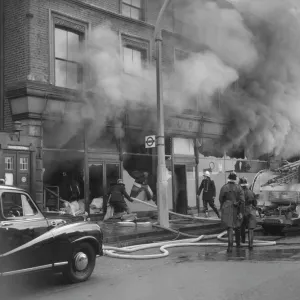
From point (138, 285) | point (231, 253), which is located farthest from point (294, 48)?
point (138, 285)

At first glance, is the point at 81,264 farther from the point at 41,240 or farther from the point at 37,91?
the point at 37,91

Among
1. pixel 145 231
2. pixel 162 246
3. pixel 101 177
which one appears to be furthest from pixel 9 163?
pixel 162 246

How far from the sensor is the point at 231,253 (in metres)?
9.80

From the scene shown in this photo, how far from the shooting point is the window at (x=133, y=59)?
1672 cm

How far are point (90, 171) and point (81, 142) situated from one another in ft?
3.11

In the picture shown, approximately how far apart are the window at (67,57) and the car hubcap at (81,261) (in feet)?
28.1

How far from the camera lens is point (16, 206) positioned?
6.69 metres

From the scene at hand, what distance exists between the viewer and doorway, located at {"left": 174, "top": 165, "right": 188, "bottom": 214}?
18.6 metres

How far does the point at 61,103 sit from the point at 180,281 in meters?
8.73

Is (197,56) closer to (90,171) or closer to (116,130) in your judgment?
(116,130)

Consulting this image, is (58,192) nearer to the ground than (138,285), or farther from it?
farther from it

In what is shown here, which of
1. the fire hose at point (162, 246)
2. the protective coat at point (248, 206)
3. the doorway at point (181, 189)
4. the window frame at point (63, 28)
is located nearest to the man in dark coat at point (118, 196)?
the fire hose at point (162, 246)

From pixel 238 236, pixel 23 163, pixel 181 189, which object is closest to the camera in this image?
pixel 238 236

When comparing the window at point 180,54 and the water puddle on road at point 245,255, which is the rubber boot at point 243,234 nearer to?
the water puddle on road at point 245,255
